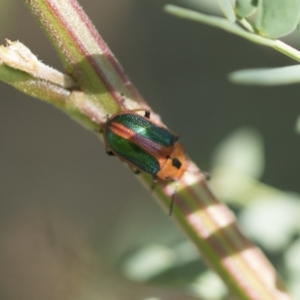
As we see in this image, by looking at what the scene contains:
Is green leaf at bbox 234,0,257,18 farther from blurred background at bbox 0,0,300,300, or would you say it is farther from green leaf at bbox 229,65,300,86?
blurred background at bbox 0,0,300,300

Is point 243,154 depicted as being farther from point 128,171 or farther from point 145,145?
point 128,171

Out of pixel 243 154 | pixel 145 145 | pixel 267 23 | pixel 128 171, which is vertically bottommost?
pixel 128 171

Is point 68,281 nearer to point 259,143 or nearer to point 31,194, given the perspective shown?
point 259,143

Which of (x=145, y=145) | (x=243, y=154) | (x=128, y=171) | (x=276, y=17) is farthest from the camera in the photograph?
(x=128, y=171)

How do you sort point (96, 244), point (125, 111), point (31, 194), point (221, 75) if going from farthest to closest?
point (31, 194) < point (221, 75) < point (96, 244) < point (125, 111)

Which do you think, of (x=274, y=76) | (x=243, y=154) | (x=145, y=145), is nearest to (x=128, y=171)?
(x=243, y=154)

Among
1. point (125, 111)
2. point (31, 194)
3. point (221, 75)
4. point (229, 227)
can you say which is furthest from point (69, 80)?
point (31, 194)

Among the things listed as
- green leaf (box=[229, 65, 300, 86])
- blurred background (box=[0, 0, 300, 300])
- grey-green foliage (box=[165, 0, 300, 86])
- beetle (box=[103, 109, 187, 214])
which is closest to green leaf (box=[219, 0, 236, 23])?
grey-green foliage (box=[165, 0, 300, 86])
